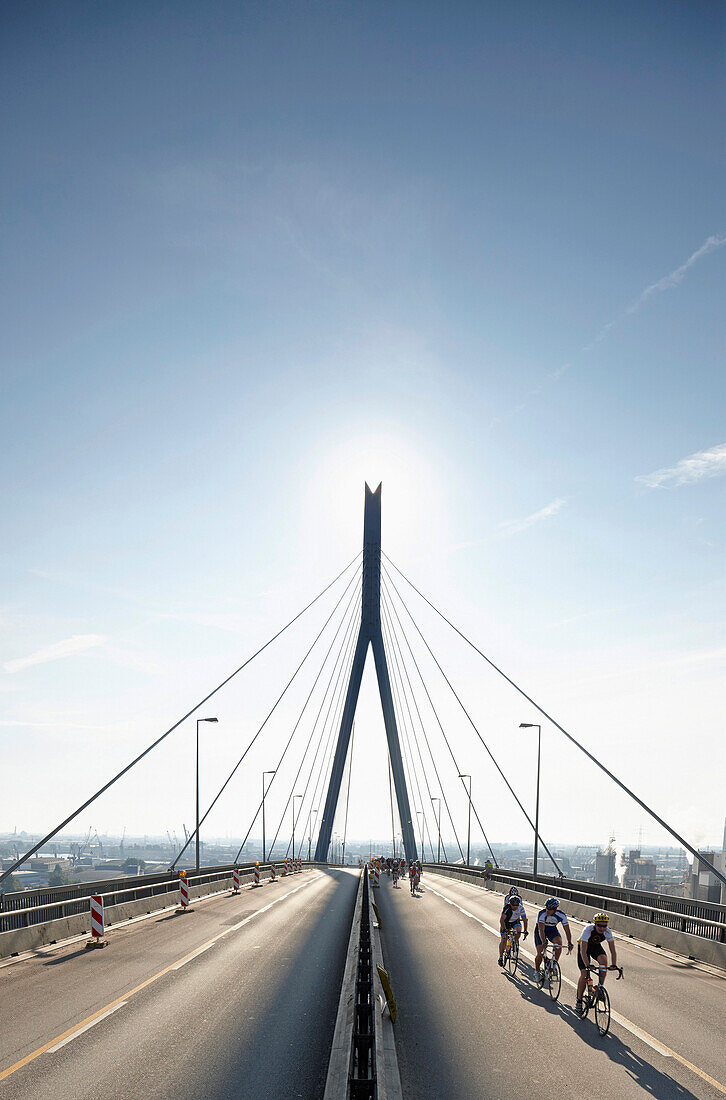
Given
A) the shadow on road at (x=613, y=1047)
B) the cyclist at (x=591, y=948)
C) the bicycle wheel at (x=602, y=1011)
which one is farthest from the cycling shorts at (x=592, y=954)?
the shadow on road at (x=613, y=1047)

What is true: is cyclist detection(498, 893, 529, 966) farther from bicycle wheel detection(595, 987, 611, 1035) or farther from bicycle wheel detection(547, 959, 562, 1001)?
bicycle wheel detection(595, 987, 611, 1035)

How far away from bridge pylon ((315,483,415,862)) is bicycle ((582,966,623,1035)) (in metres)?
42.5

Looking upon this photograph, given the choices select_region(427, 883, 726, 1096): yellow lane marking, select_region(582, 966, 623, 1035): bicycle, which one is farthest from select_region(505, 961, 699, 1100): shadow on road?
select_region(427, 883, 726, 1096): yellow lane marking

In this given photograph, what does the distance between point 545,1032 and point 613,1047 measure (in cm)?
90

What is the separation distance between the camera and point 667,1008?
12023 millimetres

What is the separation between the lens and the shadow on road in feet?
26.7

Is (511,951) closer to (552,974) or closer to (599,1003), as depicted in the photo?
(552,974)

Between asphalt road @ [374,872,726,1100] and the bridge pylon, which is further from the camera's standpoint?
the bridge pylon

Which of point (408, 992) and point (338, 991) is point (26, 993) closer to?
point (338, 991)

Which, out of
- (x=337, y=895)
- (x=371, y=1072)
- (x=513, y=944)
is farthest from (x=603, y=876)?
(x=371, y=1072)

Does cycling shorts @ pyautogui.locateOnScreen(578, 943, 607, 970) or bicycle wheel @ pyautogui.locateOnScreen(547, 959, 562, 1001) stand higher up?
cycling shorts @ pyautogui.locateOnScreen(578, 943, 607, 970)

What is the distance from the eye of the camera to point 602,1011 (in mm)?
10641

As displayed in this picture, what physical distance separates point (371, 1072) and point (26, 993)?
7.19 meters

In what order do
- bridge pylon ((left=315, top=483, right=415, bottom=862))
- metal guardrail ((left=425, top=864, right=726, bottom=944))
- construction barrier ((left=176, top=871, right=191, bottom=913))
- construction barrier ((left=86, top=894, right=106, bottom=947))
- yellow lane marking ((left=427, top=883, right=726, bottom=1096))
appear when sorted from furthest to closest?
bridge pylon ((left=315, top=483, right=415, bottom=862)), construction barrier ((left=176, top=871, right=191, bottom=913)), metal guardrail ((left=425, top=864, right=726, bottom=944)), construction barrier ((left=86, top=894, right=106, bottom=947)), yellow lane marking ((left=427, top=883, right=726, bottom=1096))
